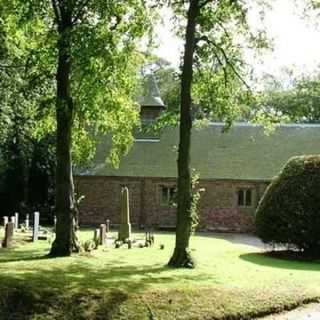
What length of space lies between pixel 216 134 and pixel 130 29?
85.5 feet

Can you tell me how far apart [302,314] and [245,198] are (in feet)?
91.6

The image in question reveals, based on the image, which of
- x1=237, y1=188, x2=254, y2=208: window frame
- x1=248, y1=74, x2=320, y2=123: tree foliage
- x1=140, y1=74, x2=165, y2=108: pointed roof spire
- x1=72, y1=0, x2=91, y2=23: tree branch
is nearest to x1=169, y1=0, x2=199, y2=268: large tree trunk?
x1=72, y1=0, x2=91, y2=23: tree branch

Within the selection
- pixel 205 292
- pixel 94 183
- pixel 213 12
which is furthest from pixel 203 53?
pixel 94 183

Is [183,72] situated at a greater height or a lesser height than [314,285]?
greater

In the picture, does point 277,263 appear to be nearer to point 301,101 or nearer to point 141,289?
point 141,289

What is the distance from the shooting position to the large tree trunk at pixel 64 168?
2042cm

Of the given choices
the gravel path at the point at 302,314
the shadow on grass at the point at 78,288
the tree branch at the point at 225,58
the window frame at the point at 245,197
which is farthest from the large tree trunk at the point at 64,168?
the window frame at the point at 245,197

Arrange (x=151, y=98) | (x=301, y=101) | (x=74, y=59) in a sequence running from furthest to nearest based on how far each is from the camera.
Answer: (x=301, y=101)
(x=151, y=98)
(x=74, y=59)

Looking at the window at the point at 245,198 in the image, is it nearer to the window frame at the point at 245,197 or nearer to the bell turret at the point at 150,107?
the window frame at the point at 245,197

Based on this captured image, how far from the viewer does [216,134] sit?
152 feet

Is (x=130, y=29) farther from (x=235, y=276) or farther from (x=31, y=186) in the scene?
(x=31, y=186)

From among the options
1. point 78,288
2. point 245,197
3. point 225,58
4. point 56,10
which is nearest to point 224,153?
point 245,197

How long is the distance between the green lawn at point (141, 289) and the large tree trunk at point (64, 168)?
2.41 ft

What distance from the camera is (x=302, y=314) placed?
48.5 ft
